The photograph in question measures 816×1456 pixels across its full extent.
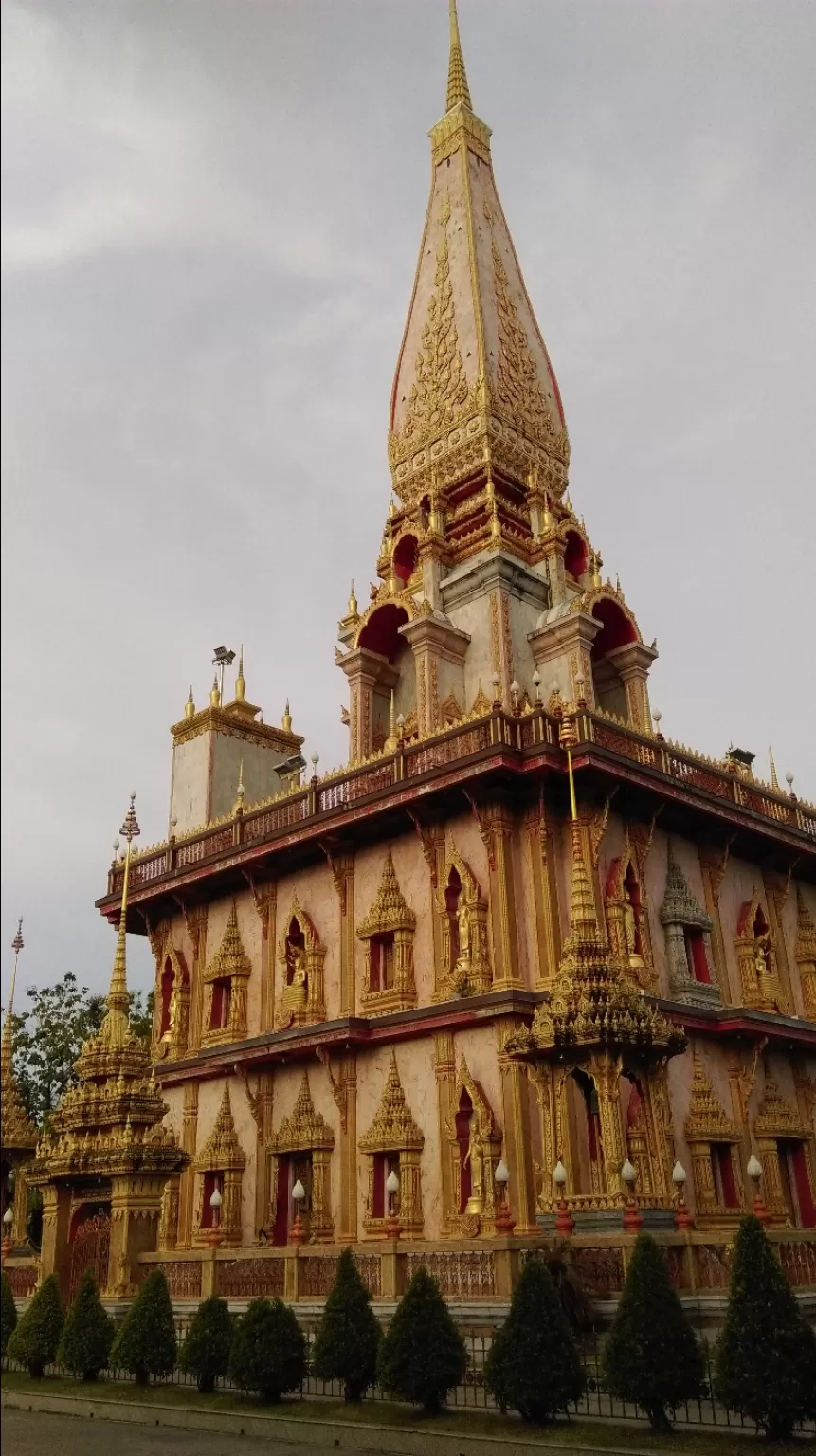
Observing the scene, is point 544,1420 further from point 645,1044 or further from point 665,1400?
point 645,1044

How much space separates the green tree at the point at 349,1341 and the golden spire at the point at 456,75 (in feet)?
110

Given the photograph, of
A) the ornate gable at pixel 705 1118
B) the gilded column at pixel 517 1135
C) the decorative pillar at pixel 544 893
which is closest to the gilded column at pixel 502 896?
the decorative pillar at pixel 544 893

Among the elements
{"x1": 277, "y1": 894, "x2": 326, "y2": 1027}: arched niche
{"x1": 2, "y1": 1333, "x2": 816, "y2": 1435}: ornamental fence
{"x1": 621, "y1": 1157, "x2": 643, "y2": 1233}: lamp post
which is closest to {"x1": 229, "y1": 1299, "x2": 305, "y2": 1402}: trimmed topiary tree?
{"x1": 2, "y1": 1333, "x2": 816, "y2": 1435}: ornamental fence

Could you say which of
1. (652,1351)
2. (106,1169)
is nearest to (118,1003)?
(106,1169)

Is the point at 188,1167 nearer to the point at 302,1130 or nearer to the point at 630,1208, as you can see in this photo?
the point at 302,1130

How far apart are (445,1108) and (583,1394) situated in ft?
31.4

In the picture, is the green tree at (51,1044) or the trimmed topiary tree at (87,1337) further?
the green tree at (51,1044)

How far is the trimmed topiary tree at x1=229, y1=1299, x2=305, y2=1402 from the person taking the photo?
1344 centimetres

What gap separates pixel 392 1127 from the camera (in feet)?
71.5

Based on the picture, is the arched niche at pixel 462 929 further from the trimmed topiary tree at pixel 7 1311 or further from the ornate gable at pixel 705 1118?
the trimmed topiary tree at pixel 7 1311

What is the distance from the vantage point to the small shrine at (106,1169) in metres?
16.4

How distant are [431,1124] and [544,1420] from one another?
33.4ft

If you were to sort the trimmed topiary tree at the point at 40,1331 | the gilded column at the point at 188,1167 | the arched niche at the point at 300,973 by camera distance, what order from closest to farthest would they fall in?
the trimmed topiary tree at the point at 40,1331 → the arched niche at the point at 300,973 → the gilded column at the point at 188,1167

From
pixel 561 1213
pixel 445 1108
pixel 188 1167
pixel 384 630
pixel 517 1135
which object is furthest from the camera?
pixel 384 630
